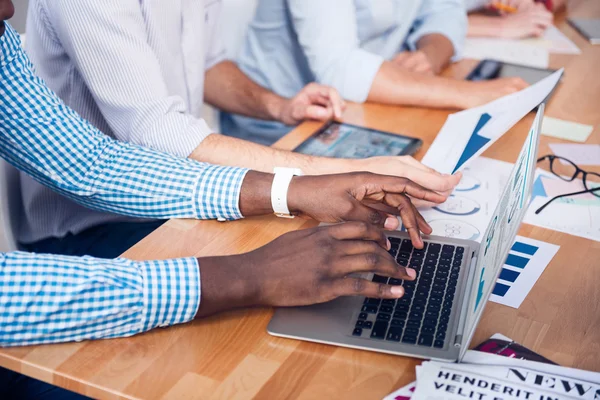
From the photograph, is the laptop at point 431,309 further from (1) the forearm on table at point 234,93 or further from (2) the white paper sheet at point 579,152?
(1) the forearm on table at point 234,93

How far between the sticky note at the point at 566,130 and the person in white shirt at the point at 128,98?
46 cm

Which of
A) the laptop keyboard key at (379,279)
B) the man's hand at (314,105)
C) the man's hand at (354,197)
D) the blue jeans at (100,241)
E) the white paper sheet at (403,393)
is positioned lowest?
the blue jeans at (100,241)

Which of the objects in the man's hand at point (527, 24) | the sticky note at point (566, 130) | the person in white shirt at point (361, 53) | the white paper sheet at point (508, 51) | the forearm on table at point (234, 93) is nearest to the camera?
the sticky note at point (566, 130)

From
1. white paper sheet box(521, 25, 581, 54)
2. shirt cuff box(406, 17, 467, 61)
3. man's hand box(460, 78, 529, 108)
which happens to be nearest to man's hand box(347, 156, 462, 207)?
man's hand box(460, 78, 529, 108)

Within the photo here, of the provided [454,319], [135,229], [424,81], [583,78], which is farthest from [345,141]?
[583,78]

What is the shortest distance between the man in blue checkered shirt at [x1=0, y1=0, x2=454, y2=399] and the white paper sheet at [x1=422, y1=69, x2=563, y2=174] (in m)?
0.19

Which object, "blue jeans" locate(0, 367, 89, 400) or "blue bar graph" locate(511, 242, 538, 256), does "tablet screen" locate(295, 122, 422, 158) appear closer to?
"blue bar graph" locate(511, 242, 538, 256)

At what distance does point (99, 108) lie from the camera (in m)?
1.41

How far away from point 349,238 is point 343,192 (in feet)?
0.56

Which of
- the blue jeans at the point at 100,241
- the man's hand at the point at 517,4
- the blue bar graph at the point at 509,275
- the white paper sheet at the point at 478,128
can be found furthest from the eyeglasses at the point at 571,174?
the man's hand at the point at 517,4

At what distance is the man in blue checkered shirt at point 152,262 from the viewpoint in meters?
0.89

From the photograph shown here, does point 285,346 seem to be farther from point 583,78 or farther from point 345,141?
point 583,78

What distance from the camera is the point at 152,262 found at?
3.15 feet

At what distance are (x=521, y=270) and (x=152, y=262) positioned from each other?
0.56m
